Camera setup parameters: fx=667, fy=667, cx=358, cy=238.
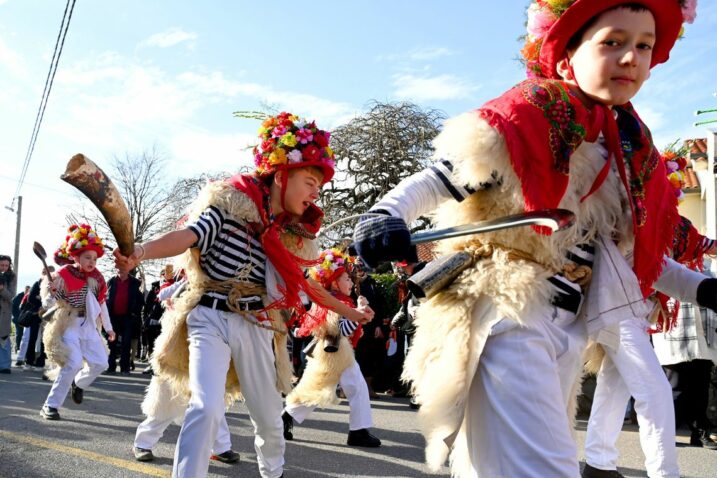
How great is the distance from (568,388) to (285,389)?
2.10m

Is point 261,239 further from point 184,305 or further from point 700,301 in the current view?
point 700,301

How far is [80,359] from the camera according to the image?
7.12 metres

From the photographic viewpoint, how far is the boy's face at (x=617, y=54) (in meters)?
2.14

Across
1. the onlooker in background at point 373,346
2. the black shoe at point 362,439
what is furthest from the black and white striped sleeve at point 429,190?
the onlooker in background at point 373,346

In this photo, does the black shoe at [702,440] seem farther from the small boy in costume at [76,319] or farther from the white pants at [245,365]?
the small boy in costume at [76,319]

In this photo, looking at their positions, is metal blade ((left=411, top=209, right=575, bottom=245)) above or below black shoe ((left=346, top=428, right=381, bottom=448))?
above

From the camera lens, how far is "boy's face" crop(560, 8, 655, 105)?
2143mm

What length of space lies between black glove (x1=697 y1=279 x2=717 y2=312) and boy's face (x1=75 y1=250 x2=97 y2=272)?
6959mm

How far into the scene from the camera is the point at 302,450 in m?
5.71

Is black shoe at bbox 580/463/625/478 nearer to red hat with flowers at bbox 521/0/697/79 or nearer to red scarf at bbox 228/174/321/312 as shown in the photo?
red scarf at bbox 228/174/321/312

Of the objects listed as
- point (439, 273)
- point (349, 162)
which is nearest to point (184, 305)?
point (439, 273)

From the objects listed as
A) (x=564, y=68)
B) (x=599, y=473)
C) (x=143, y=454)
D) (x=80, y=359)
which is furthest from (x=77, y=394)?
(x=564, y=68)

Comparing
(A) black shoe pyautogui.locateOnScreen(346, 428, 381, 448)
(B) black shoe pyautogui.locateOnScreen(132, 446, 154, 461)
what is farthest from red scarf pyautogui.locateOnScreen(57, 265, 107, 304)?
(A) black shoe pyautogui.locateOnScreen(346, 428, 381, 448)

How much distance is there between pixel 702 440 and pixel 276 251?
460 cm
